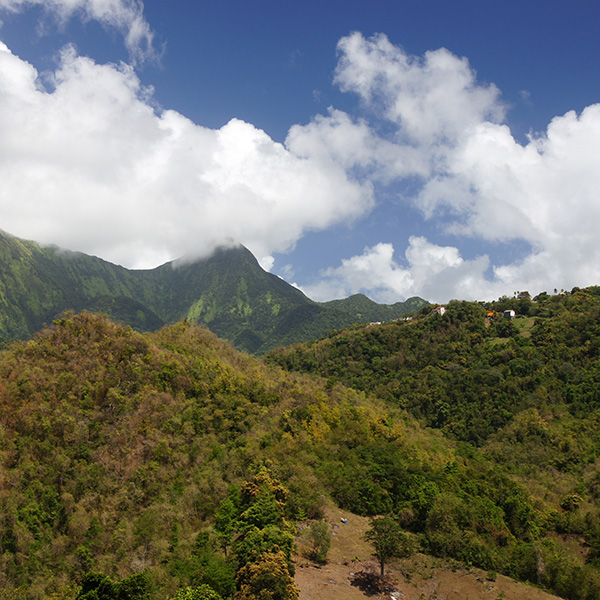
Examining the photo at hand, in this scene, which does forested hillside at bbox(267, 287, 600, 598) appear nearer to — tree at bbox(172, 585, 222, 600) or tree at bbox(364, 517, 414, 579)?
tree at bbox(364, 517, 414, 579)

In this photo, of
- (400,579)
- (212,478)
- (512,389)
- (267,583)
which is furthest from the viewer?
(512,389)

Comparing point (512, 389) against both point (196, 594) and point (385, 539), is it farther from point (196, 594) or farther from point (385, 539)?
point (196, 594)

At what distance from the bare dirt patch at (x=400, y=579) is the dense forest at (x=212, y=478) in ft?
6.54

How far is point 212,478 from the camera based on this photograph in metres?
38.7

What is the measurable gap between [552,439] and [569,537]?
114 ft

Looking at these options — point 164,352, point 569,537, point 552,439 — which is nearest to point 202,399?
point 164,352

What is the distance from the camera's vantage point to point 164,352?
175ft

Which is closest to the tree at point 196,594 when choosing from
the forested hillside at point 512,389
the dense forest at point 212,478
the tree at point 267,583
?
the dense forest at point 212,478

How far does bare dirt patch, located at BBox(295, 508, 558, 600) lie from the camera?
29094 millimetres

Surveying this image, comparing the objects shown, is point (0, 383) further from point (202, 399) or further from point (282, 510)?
point (282, 510)

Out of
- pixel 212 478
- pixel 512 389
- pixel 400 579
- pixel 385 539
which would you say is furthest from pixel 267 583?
pixel 512 389

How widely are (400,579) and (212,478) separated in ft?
57.0

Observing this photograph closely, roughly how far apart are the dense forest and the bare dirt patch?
1992mm

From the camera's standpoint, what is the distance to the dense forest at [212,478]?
98.2 feet
